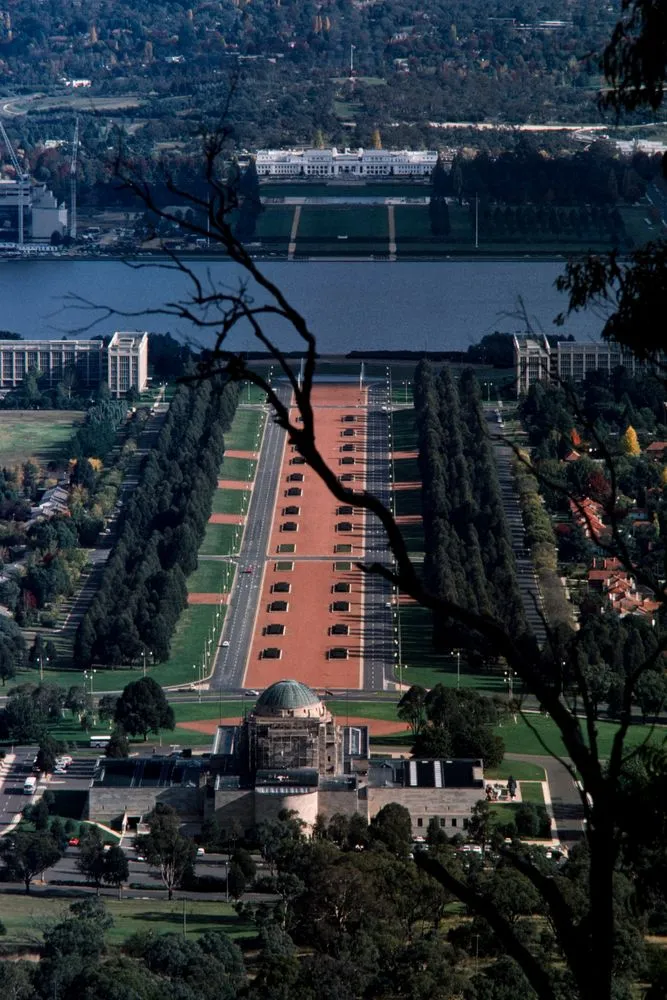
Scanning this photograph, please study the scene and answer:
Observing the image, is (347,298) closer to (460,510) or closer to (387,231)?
(387,231)

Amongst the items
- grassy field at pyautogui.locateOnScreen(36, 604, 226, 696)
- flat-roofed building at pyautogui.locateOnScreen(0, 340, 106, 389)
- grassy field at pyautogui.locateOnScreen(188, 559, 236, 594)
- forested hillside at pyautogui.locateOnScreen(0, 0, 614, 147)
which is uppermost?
forested hillside at pyautogui.locateOnScreen(0, 0, 614, 147)

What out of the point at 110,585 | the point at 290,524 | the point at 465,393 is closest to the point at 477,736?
the point at 110,585

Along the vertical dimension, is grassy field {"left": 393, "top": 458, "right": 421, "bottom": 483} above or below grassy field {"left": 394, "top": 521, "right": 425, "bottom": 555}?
above

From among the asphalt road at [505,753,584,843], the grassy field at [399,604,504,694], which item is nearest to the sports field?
the grassy field at [399,604,504,694]

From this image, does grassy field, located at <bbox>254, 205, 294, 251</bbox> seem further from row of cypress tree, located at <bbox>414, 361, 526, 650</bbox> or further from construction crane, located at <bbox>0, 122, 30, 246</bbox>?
row of cypress tree, located at <bbox>414, 361, 526, 650</bbox>

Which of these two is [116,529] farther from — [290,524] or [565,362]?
[565,362]

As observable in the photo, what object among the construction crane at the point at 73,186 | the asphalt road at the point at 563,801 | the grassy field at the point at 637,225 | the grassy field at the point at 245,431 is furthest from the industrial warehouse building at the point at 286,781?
the construction crane at the point at 73,186

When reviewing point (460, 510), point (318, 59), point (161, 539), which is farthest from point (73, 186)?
point (161, 539)
